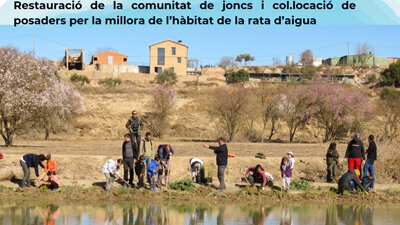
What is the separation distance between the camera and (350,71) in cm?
8862

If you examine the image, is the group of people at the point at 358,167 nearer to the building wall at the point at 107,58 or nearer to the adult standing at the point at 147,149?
the adult standing at the point at 147,149

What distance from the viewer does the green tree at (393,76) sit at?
75062 millimetres

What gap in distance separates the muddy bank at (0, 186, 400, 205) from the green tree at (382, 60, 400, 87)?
60.2 meters

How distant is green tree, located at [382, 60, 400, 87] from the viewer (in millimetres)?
75062

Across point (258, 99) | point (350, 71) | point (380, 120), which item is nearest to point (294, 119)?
point (258, 99)

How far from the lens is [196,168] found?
19.5 meters

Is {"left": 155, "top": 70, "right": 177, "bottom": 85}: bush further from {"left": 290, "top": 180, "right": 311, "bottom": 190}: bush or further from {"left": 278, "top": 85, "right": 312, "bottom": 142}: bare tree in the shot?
{"left": 290, "top": 180, "right": 311, "bottom": 190}: bush

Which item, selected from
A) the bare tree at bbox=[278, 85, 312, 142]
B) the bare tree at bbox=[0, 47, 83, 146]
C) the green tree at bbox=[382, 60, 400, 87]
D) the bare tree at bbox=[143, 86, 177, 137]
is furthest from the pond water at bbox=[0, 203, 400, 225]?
the green tree at bbox=[382, 60, 400, 87]

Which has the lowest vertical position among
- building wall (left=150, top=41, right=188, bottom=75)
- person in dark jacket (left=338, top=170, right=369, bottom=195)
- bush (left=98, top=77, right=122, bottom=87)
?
person in dark jacket (left=338, top=170, right=369, bottom=195)

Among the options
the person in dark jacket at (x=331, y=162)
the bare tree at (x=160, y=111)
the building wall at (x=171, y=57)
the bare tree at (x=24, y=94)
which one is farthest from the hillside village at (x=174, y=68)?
the person in dark jacket at (x=331, y=162)

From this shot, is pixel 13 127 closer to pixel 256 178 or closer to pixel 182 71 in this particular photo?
pixel 256 178

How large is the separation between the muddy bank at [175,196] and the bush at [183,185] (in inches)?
7.8

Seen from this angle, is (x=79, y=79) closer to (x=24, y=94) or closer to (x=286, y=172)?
(x=24, y=94)

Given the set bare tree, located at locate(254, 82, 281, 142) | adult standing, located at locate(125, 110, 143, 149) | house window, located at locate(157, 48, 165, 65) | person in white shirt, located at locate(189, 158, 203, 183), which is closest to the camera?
adult standing, located at locate(125, 110, 143, 149)
